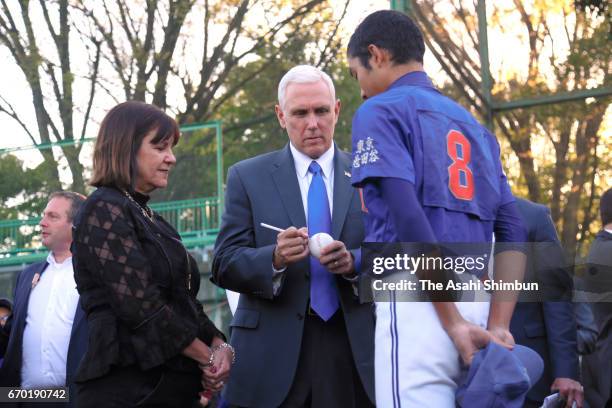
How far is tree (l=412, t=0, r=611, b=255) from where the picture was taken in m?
9.30

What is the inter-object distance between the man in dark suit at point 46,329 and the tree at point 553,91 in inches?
188

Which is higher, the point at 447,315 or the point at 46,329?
the point at 447,315

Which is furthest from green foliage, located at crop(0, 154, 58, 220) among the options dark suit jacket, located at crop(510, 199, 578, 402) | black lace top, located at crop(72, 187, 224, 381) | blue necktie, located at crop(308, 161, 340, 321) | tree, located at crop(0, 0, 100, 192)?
black lace top, located at crop(72, 187, 224, 381)

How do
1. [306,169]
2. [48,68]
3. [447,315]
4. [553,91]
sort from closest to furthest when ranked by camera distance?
1. [447,315]
2. [306,169]
3. [553,91]
4. [48,68]

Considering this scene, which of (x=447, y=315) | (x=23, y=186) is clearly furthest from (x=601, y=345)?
(x=23, y=186)

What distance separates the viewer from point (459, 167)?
3410mm

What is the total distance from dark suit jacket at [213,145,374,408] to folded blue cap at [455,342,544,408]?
3.83 ft

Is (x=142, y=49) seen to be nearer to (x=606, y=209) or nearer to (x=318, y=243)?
(x=606, y=209)

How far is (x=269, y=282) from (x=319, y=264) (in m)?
0.27

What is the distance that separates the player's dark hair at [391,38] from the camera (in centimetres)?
356

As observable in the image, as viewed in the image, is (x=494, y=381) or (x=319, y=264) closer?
(x=494, y=381)

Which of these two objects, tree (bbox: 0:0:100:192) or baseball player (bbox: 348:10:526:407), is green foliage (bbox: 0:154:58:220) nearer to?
tree (bbox: 0:0:100:192)

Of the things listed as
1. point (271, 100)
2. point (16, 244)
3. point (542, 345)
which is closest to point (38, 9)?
point (271, 100)

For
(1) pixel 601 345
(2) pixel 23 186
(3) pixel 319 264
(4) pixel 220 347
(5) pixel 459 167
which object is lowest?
(1) pixel 601 345
